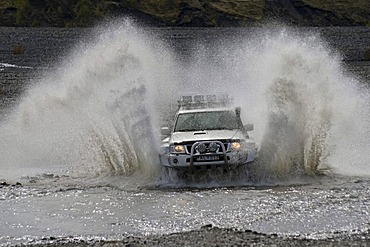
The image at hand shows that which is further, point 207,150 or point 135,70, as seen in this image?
point 135,70

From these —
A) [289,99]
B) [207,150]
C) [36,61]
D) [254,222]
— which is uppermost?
[36,61]

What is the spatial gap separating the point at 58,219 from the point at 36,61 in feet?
101

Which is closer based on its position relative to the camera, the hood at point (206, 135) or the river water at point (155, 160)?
the river water at point (155, 160)

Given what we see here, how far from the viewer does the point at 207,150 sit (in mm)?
12461

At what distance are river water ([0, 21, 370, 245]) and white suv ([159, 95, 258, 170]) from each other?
15.4 inches

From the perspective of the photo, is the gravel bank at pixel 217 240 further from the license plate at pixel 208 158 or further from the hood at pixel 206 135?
the hood at pixel 206 135

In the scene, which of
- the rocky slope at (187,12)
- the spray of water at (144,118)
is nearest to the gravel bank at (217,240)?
→ the spray of water at (144,118)

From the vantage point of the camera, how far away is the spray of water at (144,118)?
1421cm

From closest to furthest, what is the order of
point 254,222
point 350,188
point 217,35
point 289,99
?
point 254,222
point 350,188
point 289,99
point 217,35

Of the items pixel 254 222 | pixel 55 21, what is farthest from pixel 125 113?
pixel 55 21

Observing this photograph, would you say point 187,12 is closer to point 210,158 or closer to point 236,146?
point 236,146

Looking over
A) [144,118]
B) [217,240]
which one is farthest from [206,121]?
[217,240]

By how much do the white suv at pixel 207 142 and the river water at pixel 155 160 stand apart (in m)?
0.39

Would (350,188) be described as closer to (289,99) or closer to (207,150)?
(207,150)
